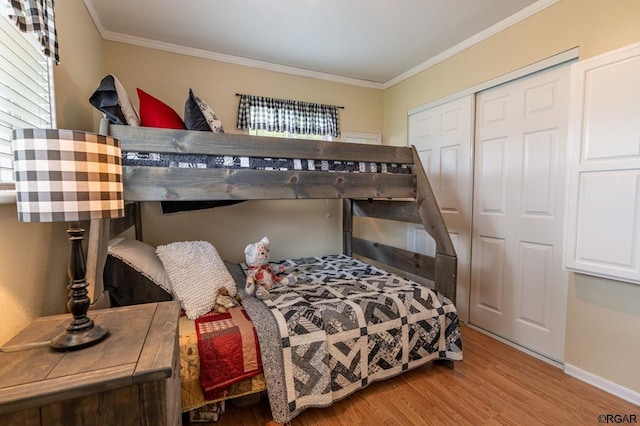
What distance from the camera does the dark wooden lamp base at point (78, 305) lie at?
858 mm

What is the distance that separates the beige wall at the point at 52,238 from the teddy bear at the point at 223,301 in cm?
70

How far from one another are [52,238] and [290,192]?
1.10 meters

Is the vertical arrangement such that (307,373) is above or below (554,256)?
below

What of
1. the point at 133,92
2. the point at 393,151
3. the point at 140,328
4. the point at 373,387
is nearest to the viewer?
the point at 140,328

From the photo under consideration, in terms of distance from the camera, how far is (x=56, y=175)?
75cm

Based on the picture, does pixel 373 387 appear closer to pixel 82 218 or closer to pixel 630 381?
pixel 630 381

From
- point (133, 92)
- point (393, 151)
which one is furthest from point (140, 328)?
point (133, 92)

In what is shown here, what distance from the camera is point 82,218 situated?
0.78 meters

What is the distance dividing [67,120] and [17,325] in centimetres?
108

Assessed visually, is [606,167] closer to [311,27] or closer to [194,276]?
[311,27]

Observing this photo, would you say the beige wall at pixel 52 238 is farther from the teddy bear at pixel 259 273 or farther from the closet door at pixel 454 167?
the closet door at pixel 454 167

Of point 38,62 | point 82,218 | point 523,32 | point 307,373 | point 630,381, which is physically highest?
point 523,32

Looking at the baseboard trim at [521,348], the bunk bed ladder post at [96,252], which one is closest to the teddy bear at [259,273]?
the bunk bed ladder post at [96,252]

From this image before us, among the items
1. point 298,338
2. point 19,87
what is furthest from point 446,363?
point 19,87
